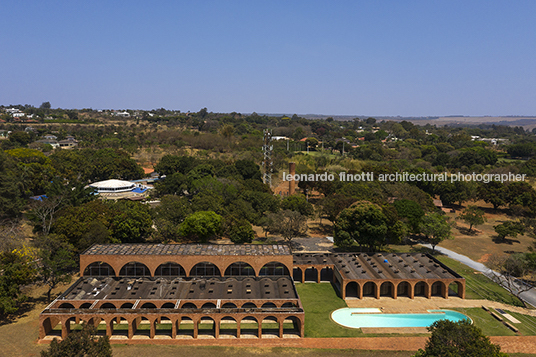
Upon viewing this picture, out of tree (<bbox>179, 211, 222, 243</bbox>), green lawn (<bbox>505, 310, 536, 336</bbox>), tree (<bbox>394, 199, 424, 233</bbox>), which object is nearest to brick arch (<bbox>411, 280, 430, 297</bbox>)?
green lawn (<bbox>505, 310, 536, 336</bbox>)

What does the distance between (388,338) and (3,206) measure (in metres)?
52.3

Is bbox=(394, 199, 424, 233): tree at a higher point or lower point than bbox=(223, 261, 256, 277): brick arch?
higher

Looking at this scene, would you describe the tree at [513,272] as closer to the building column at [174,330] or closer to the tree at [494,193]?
the tree at [494,193]

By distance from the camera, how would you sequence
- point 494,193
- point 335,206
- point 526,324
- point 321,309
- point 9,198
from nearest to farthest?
point 526,324 < point 321,309 < point 9,198 < point 335,206 < point 494,193

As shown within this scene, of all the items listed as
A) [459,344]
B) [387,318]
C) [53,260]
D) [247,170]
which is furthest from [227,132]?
[459,344]

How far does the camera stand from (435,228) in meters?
48.9

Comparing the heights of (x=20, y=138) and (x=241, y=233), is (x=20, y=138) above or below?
above

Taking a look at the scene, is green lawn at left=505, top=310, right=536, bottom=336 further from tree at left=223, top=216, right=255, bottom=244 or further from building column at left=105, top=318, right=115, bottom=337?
building column at left=105, top=318, right=115, bottom=337

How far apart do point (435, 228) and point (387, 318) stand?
66.5ft

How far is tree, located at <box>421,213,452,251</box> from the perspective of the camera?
48594mm

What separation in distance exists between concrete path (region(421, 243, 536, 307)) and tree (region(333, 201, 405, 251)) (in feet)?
30.9

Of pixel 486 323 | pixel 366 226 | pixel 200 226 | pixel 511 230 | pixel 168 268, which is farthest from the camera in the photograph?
pixel 511 230

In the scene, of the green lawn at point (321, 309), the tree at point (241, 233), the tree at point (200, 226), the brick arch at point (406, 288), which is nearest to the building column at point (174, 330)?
the green lawn at point (321, 309)

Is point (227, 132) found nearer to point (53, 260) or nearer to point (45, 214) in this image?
point (45, 214)
